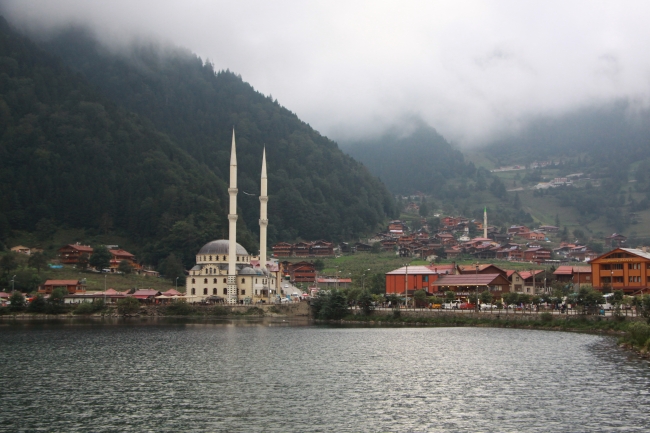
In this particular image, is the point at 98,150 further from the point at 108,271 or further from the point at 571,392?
the point at 571,392

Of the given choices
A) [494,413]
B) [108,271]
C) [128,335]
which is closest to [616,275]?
[128,335]

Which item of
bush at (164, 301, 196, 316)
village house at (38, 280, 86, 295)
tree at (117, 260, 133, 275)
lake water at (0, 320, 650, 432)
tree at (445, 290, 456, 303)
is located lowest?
lake water at (0, 320, 650, 432)

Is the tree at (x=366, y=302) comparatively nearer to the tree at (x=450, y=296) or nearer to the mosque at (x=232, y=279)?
the tree at (x=450, y=296)

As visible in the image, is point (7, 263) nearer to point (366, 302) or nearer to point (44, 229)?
point (44, 229)

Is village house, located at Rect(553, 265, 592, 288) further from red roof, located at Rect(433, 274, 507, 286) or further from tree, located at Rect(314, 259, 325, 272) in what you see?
tree, located at Rect(314, 259, 325, 272)

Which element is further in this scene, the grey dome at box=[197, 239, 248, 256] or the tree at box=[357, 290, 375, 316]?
the grey dome at box=[197, 239, 248, 256]

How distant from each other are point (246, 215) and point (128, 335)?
4613 inches

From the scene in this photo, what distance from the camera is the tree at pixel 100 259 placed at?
408 feet

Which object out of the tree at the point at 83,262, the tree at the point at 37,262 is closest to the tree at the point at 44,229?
the tree at the point at 83,262

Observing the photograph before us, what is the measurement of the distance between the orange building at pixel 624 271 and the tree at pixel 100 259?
7405 cm

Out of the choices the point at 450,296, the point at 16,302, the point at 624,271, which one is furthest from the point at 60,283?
the point at 624,271

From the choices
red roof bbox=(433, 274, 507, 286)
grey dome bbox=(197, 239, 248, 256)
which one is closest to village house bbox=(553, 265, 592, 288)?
red roof bbox=(433, 274, 507, 286)

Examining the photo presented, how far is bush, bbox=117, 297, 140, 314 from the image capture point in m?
100

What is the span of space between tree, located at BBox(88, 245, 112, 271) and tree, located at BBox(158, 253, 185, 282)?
9.89 meters
